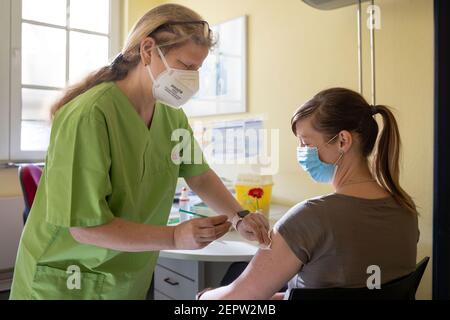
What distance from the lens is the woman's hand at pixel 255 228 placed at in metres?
0.95

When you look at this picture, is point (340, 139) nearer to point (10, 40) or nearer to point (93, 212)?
point (93, 212)

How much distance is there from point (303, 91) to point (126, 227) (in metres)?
1.50

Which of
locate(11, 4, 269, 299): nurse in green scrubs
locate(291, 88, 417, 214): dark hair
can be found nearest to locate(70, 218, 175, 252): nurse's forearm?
locate(11, 4, 269, 299): nurse in green scrubs

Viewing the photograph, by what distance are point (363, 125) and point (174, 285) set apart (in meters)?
1.03

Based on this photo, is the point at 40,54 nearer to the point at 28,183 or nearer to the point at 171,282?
the point at 28,183

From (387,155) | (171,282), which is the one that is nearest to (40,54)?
(171,282)

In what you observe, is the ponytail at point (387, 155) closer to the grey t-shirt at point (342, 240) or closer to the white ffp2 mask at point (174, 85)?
the grey t-shirt at point (342, 240)

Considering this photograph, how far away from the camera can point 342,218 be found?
2.85 ft

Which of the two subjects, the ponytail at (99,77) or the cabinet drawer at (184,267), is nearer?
the ponytail at (99,77)

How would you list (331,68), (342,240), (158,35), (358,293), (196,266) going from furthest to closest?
(331,68)
(196,266)
(158,35)
(342,240)
(358,293)

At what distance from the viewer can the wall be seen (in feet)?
5.24

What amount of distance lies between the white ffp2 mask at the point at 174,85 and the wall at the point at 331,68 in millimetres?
1032

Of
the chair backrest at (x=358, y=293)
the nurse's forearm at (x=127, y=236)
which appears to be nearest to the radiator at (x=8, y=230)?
the nurse's forearm at (x=127, y=236)
